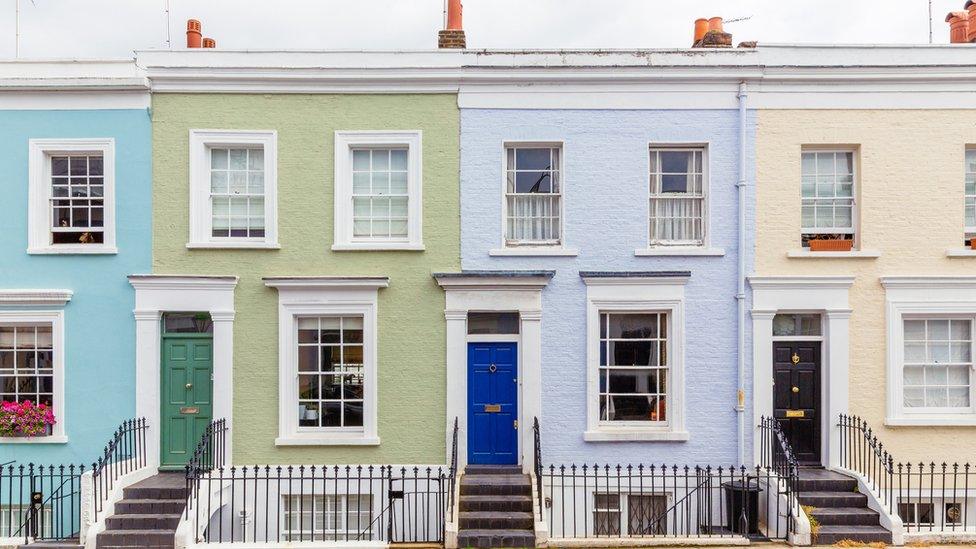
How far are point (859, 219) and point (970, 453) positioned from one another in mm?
4345

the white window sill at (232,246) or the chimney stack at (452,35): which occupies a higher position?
the chimney stack at (452,35)

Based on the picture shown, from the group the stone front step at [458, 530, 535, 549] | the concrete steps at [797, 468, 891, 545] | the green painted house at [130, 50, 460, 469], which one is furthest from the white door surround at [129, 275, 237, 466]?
the concrete steps at [797, 468, 891, 545]

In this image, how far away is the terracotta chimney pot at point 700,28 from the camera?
1274cm

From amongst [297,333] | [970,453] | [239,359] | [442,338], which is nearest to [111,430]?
[239,359]

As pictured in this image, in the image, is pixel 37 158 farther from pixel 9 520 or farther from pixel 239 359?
pixel 9 520

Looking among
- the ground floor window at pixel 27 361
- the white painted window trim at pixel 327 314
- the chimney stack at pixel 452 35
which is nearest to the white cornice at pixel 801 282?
the white painted window trim at pixel 327 314

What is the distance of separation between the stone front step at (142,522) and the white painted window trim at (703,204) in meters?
8.49

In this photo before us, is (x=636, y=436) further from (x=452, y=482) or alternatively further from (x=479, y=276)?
(x=479, y=276)

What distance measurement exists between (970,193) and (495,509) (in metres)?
9.86

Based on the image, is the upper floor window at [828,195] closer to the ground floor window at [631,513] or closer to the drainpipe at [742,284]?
the drainpipe at [742,284]

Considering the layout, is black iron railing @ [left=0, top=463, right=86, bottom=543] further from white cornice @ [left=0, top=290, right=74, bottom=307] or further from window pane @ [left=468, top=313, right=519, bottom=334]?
window pane @ [left=468, top=313, right=519, bottom=334]

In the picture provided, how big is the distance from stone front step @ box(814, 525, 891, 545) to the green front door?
9891 mm

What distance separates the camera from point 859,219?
11625 millimetres

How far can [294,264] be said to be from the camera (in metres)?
11.5
